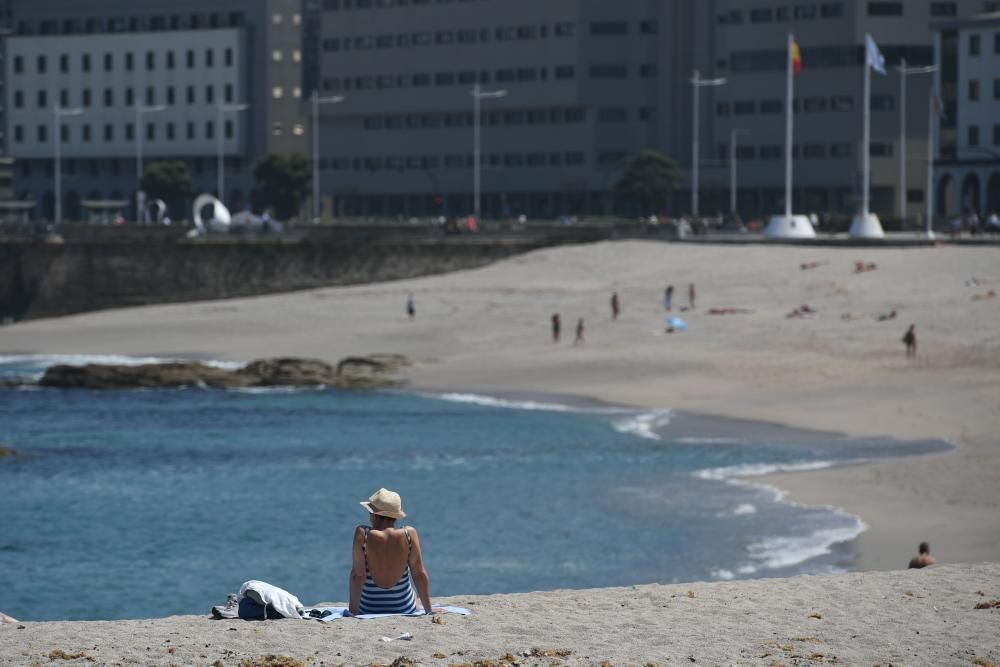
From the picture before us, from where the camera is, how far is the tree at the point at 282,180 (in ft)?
496

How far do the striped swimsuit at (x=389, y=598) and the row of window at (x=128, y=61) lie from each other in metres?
156

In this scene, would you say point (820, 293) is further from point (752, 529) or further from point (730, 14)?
point (730, 14)

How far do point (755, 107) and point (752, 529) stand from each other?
10996 centimetres

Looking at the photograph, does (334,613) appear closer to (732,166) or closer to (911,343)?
(911,343)

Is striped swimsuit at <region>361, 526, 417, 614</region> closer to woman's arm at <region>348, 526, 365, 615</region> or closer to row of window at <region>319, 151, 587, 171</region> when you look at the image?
woman's arm at <region>348, 526, 365, 615</region>

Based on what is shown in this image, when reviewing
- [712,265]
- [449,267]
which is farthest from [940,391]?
[449,267]

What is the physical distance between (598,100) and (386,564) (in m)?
133

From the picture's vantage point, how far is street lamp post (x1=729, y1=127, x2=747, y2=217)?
13225 cm

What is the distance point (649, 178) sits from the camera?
132500 millimetres

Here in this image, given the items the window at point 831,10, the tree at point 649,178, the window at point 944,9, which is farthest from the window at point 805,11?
the tree at point 649,178

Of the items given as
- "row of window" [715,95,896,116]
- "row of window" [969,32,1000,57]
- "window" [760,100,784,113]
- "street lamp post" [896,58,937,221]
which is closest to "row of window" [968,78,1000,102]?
"row of window" [969,32,1000,57]

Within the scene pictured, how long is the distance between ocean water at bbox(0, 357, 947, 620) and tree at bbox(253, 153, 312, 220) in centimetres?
9278

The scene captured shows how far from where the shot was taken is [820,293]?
70938 millimetres

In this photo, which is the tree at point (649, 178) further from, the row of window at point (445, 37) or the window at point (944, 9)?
the window at point (944, 9)
